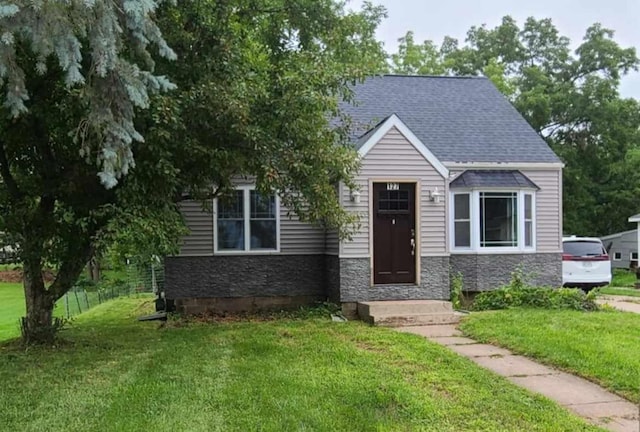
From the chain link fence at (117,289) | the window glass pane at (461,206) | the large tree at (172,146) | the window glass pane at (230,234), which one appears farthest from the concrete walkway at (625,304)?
the chain link fence at (117,289)

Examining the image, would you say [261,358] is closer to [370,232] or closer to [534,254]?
[370,232]

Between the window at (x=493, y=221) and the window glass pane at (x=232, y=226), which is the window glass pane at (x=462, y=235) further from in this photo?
the window glass pane at (x=232, y=226)

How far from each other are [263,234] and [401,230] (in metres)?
2.85

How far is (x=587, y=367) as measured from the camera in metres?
6.54

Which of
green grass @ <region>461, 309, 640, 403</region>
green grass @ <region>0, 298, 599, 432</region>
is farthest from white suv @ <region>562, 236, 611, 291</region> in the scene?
green grass @ <region>0, 298, 599, 432</region>

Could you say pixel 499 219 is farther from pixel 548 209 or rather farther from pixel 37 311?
pixel 37 311

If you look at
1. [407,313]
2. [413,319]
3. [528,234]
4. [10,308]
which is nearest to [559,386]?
[413,319]

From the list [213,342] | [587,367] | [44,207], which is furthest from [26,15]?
[587,367]

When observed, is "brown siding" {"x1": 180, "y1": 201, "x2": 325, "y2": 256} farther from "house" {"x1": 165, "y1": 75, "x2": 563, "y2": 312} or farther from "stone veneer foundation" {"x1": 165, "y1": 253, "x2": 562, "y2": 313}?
"stone veneer foundation" {"x1": 165, "y1": 253, "x2": 562, "y2": 313}

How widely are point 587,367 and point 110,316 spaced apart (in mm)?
10551

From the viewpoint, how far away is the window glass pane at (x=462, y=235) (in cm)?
1258

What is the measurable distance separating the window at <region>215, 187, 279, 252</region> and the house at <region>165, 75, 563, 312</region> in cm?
2

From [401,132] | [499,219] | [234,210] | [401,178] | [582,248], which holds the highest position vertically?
[401,132]

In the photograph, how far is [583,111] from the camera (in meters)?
28.7
